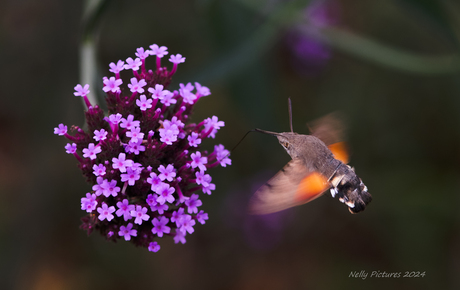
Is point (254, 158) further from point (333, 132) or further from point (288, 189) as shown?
point (288, 189)

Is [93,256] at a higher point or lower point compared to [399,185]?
lower

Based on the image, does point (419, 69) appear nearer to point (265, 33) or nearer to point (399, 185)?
point (265, 33)

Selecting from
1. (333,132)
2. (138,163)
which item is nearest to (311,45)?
(333,132)

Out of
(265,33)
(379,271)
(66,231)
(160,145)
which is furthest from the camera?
(66,231)

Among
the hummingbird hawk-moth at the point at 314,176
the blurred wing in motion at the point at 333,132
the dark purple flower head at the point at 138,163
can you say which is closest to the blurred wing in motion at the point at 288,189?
the hummingbird hawk-moth at the point at 314,176

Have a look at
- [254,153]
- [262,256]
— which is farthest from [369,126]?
[262,256]

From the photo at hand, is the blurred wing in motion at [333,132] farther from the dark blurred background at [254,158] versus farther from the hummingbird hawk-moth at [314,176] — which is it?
the dark blurred background at [254,158]
